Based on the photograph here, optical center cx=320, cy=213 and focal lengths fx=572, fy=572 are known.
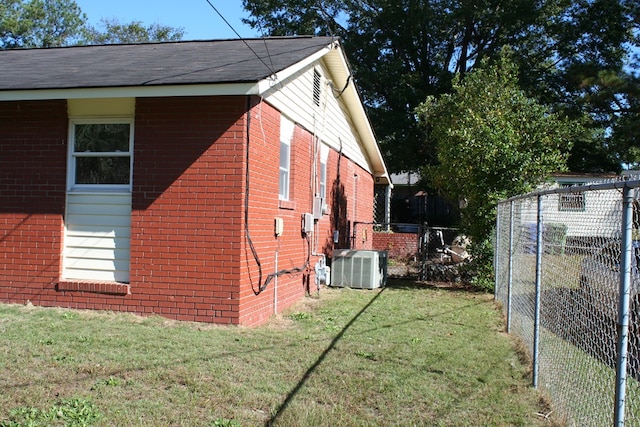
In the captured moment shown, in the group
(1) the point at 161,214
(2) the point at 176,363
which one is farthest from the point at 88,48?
(2) the point at 176,363

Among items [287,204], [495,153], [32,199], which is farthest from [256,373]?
[495,153]

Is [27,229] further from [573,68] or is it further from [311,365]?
[573,68]

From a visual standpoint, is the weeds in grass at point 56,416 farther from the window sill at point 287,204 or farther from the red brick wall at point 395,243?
the red brick wall at point 395,243

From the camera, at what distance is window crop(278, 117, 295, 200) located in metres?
9.23

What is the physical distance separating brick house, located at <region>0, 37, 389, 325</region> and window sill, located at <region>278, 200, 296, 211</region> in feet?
0.34

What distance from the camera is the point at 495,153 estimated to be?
11.9 metres

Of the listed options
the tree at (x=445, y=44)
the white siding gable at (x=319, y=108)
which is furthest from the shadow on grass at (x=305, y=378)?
the tree at (x=445, y=44)

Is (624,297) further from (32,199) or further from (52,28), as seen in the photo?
(52,28)

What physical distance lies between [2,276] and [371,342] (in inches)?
207

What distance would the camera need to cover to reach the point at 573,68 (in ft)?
81.9

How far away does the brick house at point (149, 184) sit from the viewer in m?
7.34

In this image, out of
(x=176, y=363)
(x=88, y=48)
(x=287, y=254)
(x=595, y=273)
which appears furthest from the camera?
(x=88, y=48)

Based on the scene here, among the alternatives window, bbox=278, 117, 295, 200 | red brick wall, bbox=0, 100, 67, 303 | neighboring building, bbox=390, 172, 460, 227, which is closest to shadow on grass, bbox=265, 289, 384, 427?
window, bbox=278, 117, 295, 200

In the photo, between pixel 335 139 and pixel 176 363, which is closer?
pixel 176 363
